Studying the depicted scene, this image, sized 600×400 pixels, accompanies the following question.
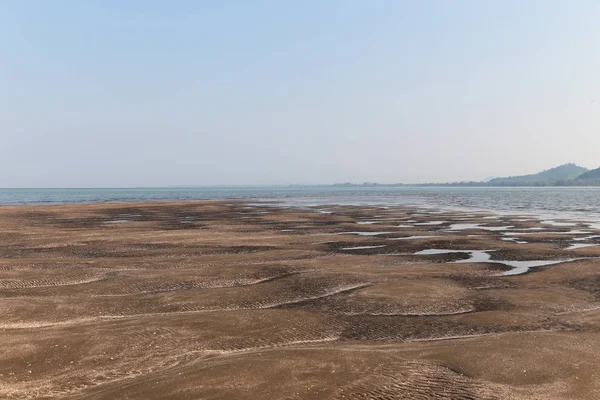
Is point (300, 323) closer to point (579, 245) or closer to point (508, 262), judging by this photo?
point (508, 262)

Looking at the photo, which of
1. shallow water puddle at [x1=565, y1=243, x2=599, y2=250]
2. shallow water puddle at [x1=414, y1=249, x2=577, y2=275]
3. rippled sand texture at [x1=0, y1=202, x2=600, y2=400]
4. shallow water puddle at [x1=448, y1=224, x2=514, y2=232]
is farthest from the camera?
shallow water puddle at [x1=448, y1=224, x2=514, y2=232]

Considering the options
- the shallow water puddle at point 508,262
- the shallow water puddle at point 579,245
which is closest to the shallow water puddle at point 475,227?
the shallow water puddle at point 579,245

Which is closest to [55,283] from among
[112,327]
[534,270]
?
[112,327]

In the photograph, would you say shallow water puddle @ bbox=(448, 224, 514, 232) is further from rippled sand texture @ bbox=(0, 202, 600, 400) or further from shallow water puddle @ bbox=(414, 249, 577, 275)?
shallow water puddle @ bbox=(414, 249, 577, 275)

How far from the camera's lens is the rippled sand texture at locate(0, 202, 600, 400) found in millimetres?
9227

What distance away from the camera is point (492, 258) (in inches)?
1025

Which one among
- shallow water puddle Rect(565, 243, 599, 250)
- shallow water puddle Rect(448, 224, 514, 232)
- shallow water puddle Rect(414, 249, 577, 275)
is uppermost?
shallow water puddle Rect(448, 224, 514, 232)

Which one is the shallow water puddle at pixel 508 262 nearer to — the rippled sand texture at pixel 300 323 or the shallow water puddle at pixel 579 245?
the rippled sand texture at pixel 300 323

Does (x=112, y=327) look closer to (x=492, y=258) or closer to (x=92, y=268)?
(x=92, y=268)

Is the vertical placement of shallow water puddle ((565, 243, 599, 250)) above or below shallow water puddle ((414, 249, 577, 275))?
above

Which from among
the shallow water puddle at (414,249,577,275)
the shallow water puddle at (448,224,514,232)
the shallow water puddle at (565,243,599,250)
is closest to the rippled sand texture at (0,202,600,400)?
the shallow water puddle at (414,249,577,275)

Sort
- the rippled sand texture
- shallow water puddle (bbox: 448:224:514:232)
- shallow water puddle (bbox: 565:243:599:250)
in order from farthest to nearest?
shallow water puddle (bbox: 448:224:514:232) → shallow water puddle (bbox: 565:243:599:250) → the rippled sand texture

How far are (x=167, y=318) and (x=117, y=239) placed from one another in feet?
74.4

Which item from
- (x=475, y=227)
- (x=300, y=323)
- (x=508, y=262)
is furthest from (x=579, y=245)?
(x=300, y=323)
